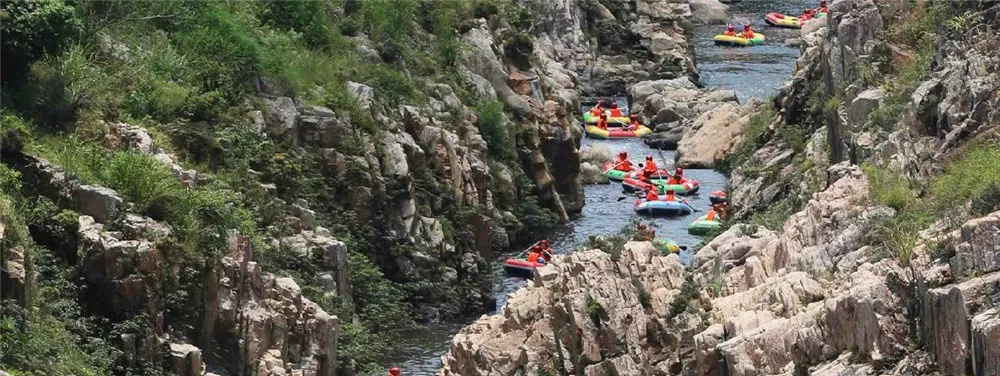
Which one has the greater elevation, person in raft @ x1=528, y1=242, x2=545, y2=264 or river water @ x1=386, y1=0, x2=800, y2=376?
person in raft @ x1=528, y1=242, x2=545, y2=264

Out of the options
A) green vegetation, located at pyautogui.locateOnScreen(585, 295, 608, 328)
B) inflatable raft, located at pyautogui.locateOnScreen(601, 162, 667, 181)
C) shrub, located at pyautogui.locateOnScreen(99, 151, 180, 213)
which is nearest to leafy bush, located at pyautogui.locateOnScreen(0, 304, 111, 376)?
shrub, located at pyautogui.locateOnScreen(99, 151, 180, 213)

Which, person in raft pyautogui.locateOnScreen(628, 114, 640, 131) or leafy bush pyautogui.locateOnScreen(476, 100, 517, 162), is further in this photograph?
person in raft pyautogui.locateOnScreen(628, 114, 640, 131)

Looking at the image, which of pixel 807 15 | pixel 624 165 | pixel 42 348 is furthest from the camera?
pixel 807 15

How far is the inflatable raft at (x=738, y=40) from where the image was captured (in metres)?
103

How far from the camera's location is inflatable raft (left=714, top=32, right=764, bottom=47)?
103 meters

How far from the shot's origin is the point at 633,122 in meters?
89.9

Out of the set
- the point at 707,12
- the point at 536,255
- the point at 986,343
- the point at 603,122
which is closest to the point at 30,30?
the point at 536,255

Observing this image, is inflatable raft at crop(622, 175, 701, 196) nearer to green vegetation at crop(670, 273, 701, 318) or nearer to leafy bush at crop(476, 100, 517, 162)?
leafy bush at crop(476, 100, 517, 162)

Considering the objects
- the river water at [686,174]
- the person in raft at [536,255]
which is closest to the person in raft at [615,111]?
the river water at [686,174]

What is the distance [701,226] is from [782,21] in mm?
34296

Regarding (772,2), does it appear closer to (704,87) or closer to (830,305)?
(704,87)

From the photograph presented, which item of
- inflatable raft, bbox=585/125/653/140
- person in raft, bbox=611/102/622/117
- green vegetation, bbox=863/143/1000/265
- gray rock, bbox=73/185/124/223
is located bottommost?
inflatable raft, bbox=585/125/653/140

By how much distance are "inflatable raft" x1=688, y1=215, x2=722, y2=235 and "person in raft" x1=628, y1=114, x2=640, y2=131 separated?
583 inches

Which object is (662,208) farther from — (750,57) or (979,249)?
(979,249)
